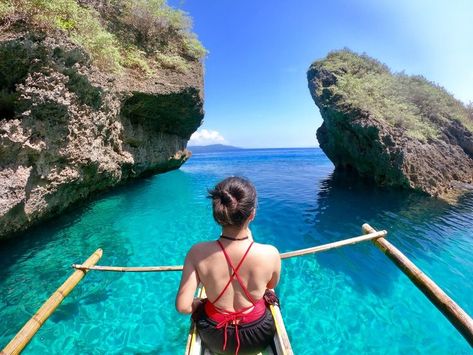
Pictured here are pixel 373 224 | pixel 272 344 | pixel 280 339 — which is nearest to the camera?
pixel 280 339

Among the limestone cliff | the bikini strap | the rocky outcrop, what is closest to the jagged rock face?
the limestone cliff

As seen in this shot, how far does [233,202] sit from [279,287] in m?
4.97

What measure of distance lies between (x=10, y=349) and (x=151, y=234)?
6250 mm

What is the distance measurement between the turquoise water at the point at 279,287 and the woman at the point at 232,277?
2477 millimetres

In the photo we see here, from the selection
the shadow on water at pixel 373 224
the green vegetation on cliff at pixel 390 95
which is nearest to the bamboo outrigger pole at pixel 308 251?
the shadow on water at pixel 373 224

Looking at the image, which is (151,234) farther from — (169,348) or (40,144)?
(169,348)

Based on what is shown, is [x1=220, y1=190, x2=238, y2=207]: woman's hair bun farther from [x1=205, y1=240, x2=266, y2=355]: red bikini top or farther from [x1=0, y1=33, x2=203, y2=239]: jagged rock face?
[x1=0, y1=33, x2=203, y2=239]: jagged rock face

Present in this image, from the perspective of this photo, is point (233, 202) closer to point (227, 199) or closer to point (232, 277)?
point (227, 199)

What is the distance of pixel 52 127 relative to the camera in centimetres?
780

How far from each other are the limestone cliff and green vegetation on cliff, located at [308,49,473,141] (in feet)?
47.8

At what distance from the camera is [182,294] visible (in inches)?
98.5

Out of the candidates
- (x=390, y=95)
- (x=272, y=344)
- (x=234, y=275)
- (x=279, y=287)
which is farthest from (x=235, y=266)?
(x=390, y=95)

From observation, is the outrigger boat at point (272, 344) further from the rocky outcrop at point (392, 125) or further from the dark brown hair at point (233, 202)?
the rocky outcrop at point (392, 125)

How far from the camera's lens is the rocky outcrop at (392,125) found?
53.1ft
